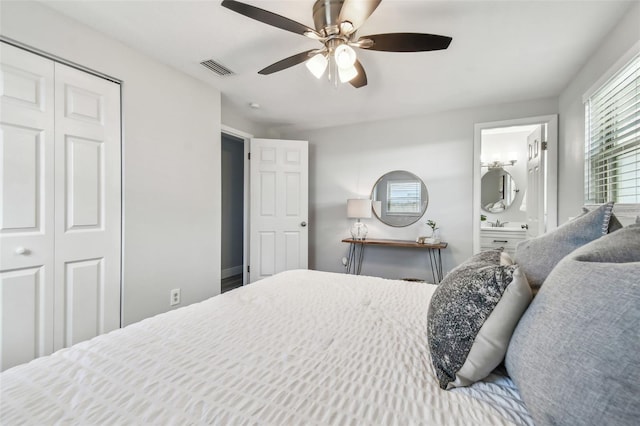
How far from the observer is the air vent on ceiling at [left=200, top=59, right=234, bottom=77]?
232 cm

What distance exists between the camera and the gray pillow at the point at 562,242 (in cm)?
82

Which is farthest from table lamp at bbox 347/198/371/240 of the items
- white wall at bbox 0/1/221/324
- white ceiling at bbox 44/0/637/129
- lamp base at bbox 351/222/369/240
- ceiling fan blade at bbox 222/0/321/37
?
ceiling fan blade at bbox 222/0/321/37

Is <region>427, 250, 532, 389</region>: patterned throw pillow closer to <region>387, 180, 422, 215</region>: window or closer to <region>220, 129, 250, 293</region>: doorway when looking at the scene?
<region>387, 180, 422, 215</region>: window

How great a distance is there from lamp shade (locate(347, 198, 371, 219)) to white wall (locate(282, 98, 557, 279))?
35cm

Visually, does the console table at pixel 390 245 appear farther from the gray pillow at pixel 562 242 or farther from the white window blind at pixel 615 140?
the gray pillow at pixel 562 242

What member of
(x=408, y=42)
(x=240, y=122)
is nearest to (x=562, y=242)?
(x=408, y=42)

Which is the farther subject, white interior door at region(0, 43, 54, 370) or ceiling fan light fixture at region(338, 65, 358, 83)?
ceiling fan light fixture at region(338, 65, 358, 83)

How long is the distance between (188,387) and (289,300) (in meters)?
0.76

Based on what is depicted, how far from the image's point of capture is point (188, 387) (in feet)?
2.41

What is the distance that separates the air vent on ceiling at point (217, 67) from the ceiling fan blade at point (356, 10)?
134 cm

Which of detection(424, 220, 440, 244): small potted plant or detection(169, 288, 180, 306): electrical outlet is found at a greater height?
detection(424, 220, 440, 244): small potted plant

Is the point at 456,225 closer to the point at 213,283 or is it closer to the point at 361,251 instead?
the point at 361,251

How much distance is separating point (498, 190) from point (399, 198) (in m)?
2.25

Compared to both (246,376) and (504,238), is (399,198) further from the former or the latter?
(246,376)
